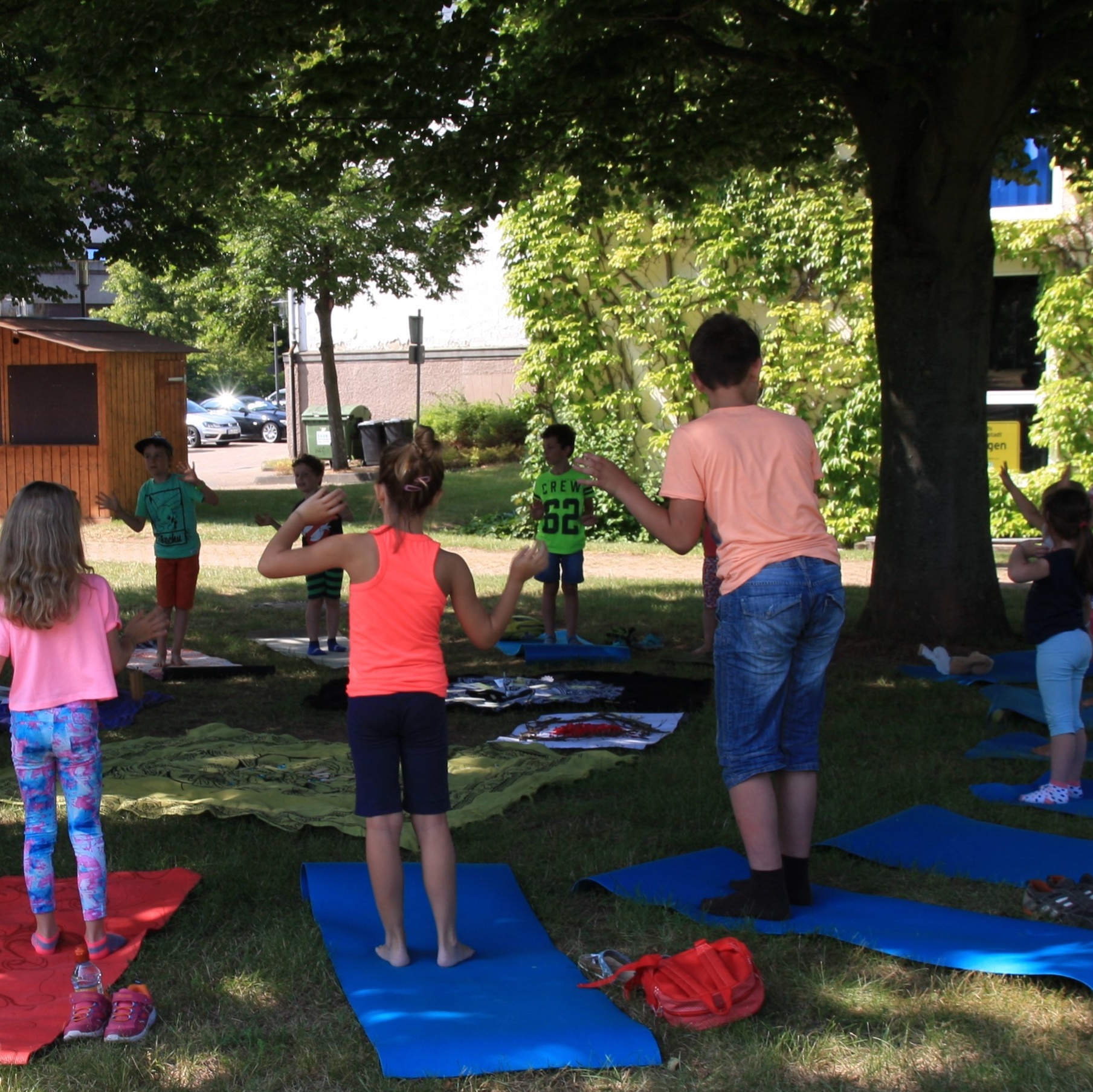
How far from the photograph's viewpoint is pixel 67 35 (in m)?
9.04

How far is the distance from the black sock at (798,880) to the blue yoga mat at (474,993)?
888 mm

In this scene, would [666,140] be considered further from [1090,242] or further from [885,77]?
[1090,242]

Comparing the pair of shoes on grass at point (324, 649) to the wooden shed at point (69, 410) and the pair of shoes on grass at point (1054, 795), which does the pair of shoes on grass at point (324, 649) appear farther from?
the wooden shed at point (69, 410)

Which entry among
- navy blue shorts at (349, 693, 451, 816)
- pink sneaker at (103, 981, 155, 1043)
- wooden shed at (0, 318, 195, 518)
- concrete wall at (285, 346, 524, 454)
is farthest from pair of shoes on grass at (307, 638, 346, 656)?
concrete wall at (285, 346, 524, 454)

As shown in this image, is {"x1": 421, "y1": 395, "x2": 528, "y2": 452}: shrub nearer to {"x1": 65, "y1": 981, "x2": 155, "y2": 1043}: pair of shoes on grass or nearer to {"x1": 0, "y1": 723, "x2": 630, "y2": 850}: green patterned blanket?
{"x1": 0, "y1": 723, "x2": 630, "y2": 850}: green patterned blanket

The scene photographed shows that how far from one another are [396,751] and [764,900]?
1.36 meters

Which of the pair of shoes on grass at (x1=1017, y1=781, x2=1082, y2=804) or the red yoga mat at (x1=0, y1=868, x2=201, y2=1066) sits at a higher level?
the pair of shoes on grass at (x1=1017, y1=781, x2=1082, y2=804)

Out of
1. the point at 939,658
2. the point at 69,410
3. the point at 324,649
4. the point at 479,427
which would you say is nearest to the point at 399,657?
the point at 939,658

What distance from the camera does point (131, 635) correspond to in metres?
3.95

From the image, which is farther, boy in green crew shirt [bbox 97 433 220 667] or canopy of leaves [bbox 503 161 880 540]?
canopy of leaves [bbox 503 161 880 540]

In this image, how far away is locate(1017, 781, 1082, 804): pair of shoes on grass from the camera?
555 centimetres

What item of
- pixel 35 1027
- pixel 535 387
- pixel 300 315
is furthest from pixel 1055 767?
pixel 300 315

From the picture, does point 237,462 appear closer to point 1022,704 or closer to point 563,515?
point 563,515

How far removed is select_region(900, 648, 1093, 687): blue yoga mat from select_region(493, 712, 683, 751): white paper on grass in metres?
2.06
